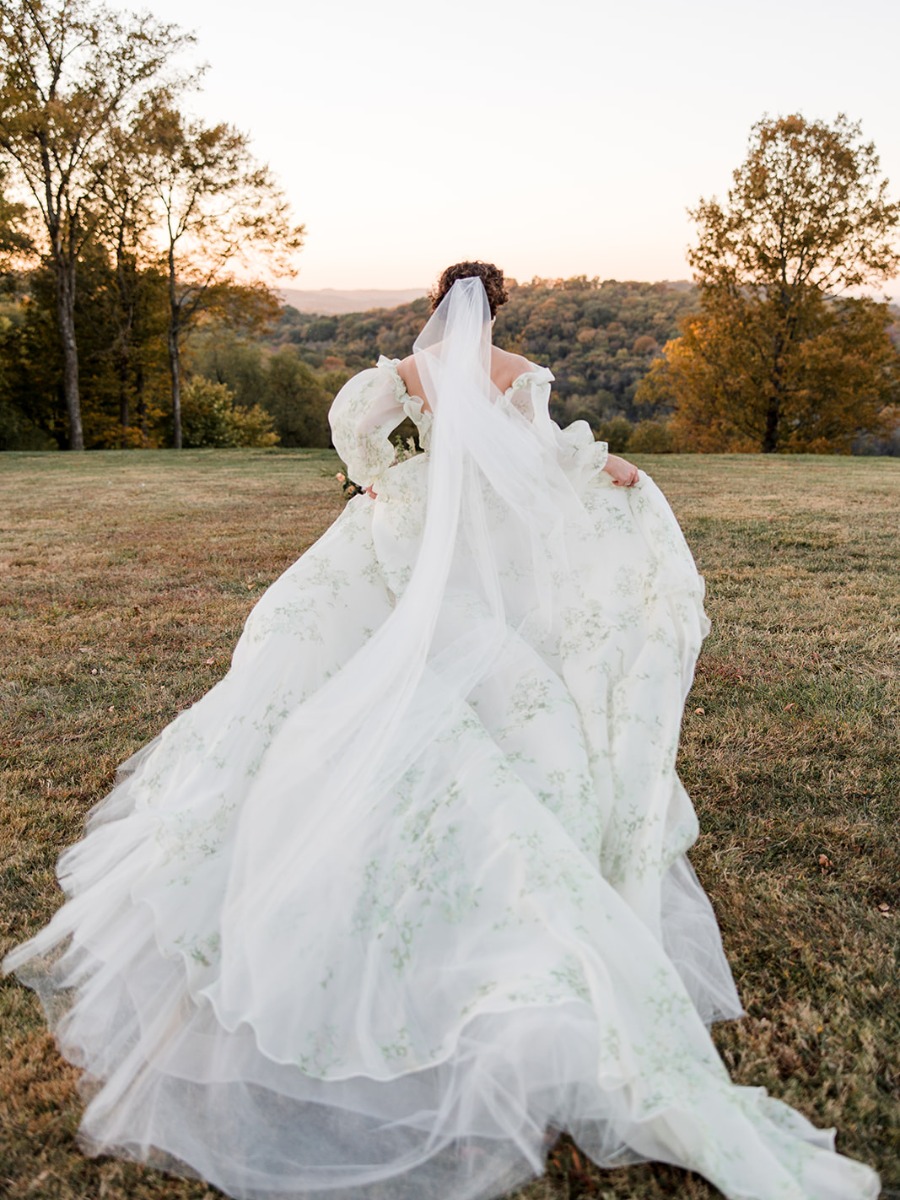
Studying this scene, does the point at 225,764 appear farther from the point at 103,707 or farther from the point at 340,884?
the point at 103,707

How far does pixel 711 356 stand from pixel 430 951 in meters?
26.1

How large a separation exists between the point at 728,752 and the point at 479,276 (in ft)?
7.95

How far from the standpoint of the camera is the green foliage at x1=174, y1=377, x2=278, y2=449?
30.2 metres

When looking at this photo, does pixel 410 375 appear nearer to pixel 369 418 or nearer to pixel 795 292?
pixel 369 418

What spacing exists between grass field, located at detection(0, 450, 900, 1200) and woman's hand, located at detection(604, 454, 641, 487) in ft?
4.46

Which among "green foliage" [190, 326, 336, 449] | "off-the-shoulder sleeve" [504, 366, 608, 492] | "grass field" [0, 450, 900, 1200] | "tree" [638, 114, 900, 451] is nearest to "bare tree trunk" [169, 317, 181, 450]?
"green foliage" [190, 326, 336, 449]

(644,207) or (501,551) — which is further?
(644,207)

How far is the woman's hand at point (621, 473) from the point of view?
11.5 ft

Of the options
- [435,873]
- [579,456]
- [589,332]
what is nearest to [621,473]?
[579,456]

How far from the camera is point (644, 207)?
23.0m

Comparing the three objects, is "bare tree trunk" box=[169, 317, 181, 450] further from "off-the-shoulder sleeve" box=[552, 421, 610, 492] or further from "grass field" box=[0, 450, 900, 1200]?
"off-the-shoulder sleeve" box=[552, 421, 610, 492]

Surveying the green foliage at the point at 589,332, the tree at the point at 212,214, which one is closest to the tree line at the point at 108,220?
the tree at the point at 212,214

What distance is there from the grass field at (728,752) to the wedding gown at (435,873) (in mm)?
132

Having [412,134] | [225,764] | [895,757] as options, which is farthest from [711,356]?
[225,764]
